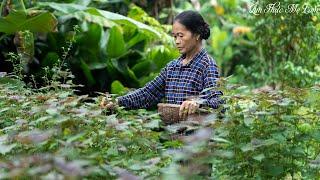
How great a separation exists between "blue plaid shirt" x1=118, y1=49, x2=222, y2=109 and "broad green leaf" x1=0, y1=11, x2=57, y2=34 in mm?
1727

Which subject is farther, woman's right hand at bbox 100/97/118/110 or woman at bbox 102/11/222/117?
woman at bbox 102/11/222/117

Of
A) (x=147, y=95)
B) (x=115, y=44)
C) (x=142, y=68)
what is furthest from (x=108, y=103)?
(x=142, y=68)

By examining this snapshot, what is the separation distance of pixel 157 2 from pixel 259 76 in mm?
1446

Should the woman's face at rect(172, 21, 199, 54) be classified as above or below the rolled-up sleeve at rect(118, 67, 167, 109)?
above

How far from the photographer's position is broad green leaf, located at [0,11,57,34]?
5.08 m

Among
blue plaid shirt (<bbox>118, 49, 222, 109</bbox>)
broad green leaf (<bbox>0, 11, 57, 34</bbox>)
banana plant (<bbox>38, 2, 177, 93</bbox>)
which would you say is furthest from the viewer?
banana plant (<bbox>38, 2, 177, 93</bbox>)

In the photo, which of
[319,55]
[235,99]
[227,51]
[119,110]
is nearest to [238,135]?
[235,99]

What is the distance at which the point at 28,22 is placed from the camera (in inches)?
202

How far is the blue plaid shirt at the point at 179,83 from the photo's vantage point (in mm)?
3506

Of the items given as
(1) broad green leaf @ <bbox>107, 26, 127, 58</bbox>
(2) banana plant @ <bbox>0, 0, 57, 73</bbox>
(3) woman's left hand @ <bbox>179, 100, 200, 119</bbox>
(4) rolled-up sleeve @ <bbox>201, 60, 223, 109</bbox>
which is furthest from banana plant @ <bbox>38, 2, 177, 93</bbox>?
(3) woman's left hand @ <bbox>179, 100, 200, 119</bbox>

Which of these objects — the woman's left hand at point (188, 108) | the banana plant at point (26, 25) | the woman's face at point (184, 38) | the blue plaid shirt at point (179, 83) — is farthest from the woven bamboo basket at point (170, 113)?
the banana plant at point (26, 25)

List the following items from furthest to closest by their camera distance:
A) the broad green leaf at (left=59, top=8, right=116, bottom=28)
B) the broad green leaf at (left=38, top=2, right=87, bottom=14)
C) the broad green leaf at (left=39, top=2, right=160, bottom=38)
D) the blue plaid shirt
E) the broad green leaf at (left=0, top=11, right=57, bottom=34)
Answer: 1. the broad green leaf at (left=59, top=8, right=116, bottom=28)
2. the broad green leaf at (left=38, top=2, right=87, bottom=14)
3. the broad green leaf at (left=39, top=2, right=160, bottom=38)
4. the broad green leaf at (left=0, top=11, right=57, bottom=34)
5. the blue plaid shirt

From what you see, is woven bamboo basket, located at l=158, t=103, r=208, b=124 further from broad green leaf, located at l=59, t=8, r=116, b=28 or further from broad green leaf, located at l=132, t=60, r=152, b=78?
broad green leaf, located at l=132, t=60, r=152, b=78

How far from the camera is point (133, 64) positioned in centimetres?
646
